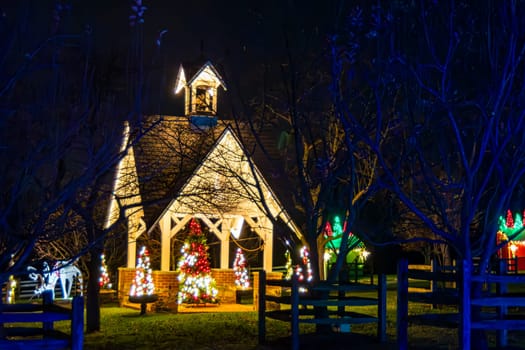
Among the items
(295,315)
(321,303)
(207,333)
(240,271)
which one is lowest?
(207,333)

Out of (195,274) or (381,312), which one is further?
(195,274)

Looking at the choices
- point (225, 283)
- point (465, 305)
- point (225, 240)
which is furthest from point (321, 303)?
point (225, 283)

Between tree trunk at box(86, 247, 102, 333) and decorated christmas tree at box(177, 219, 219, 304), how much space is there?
15.2 feet

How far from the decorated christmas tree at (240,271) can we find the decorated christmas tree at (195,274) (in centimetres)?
105

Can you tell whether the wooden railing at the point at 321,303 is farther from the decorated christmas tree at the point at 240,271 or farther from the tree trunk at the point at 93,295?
the decorated christmas tree at the point at 240,271

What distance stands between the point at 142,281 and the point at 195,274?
160 cm

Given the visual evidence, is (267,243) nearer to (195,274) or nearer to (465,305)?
(195,274)

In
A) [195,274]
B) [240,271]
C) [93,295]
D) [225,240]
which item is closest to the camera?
[93,295]

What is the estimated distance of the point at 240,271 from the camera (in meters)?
22.3

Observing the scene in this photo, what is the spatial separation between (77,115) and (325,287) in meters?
6.52

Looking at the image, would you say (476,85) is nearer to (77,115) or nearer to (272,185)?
(77,115)

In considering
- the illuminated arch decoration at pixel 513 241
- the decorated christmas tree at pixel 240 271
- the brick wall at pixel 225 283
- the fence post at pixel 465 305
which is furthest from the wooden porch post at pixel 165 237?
the illuminated arch decoration at pixel 513 241

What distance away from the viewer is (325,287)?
12766mm

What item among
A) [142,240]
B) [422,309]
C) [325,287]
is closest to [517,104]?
[325,287]
